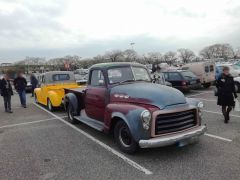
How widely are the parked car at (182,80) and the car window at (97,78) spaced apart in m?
9.87

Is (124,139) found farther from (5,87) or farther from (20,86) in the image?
(20,86)

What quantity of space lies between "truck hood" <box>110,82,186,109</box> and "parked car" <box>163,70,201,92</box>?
10603 millimetres

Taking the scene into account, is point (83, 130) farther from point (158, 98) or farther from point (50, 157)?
point (158, 98)

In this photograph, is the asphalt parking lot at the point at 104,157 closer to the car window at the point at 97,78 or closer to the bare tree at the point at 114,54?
the car window at the point at 97,78

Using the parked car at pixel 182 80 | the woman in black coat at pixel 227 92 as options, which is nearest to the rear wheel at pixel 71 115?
the woman in black coat at pixel 227 92

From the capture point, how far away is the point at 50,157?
19.1 ft

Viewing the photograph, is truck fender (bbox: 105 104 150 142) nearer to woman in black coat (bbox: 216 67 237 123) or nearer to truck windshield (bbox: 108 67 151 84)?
truck windshield (bbox: 108 67 151 84)

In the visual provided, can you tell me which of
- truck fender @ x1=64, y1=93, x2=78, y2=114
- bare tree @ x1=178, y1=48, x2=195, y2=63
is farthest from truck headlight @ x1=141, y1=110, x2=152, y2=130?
bare tree @ x1=178, y1=48, x2=195, y2=63

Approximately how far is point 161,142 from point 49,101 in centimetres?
799

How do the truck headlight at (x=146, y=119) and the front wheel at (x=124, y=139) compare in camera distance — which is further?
the front wheel at (x=124, y=139)

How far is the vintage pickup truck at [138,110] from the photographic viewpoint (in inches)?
205

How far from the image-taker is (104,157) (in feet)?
18.6

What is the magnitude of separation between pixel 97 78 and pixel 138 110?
7.38 ft

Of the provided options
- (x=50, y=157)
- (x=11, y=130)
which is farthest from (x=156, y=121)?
(x=11, y=130)
